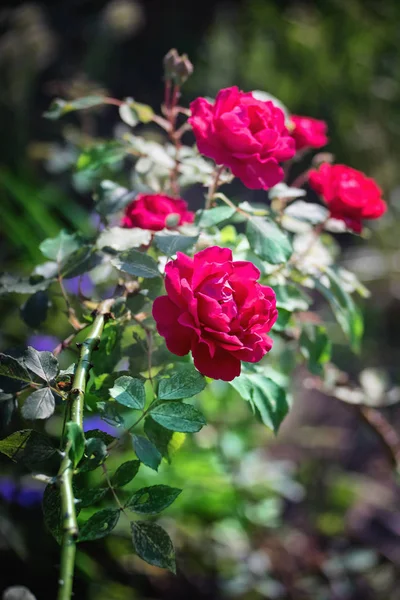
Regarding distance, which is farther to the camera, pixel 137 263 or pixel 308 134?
pixel 308 134

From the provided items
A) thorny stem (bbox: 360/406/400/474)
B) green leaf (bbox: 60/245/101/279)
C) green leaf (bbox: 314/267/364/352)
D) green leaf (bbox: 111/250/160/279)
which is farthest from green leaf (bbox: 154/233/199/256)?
thorny stem (bbox: 360/406/400/474)

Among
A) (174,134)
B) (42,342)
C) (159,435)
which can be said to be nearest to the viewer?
(159,435)

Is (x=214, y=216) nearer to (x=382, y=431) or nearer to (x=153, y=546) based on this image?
(x=153, y=546)

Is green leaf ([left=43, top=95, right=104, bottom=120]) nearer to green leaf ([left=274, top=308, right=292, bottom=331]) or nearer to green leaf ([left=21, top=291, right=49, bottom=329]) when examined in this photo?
green leaf ([left=21, top=291, right=49, bottom=329])

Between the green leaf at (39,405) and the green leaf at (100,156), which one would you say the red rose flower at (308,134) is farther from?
the green leaf at (39,405)

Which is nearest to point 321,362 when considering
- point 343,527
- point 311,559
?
point 311,559

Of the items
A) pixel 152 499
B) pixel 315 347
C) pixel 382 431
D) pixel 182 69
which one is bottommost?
pixel 382 431

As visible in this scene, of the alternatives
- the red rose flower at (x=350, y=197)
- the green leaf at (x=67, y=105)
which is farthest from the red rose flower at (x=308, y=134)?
the green leaf at (x=67, y=105)

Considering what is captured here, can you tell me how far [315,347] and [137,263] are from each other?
31 centimetres

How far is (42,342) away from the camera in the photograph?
118 centimetres

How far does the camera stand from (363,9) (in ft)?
10.9

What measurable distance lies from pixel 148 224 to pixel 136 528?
0.33 metres

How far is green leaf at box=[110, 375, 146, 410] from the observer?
0.52 meters

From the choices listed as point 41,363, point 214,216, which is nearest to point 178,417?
point 41,363
